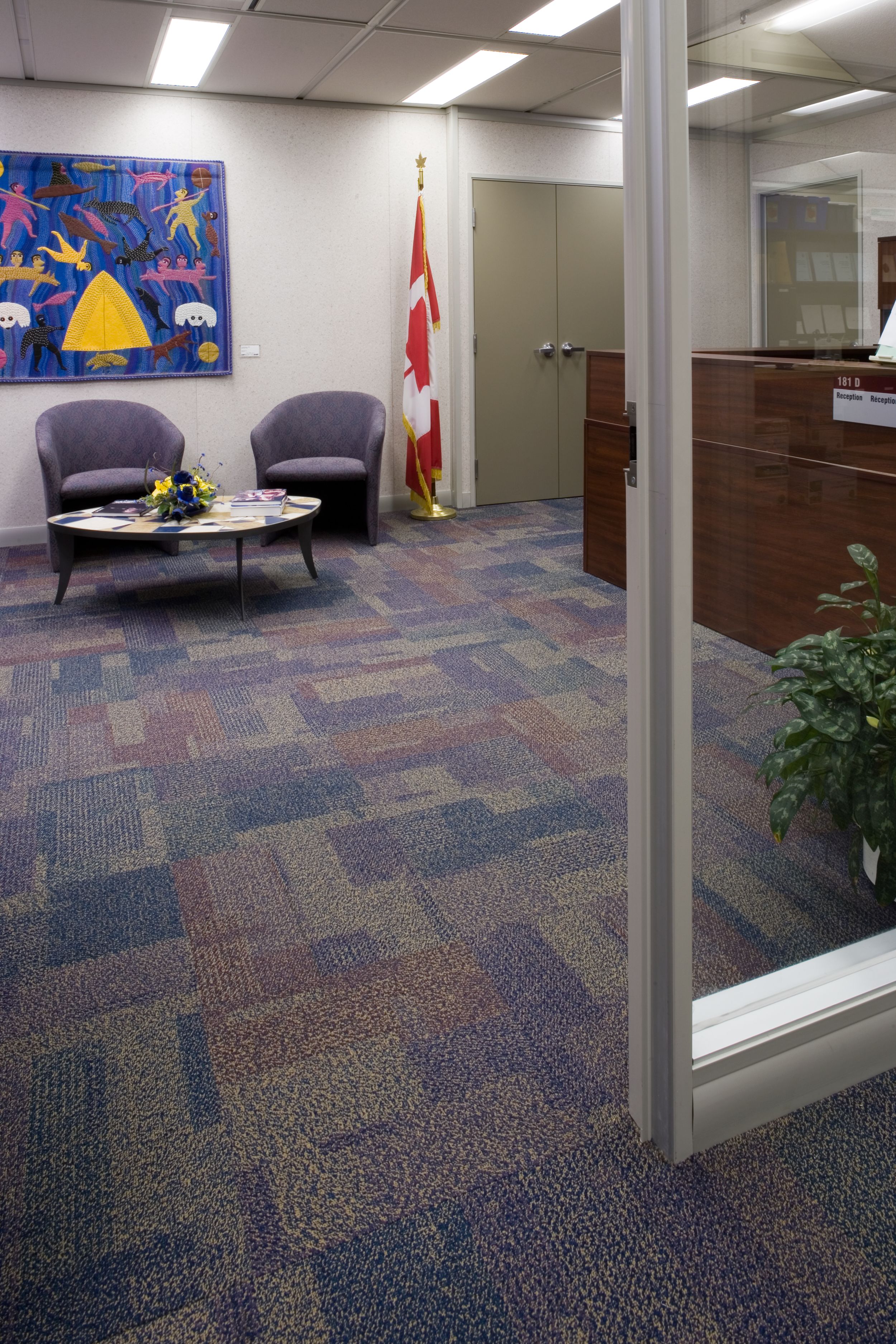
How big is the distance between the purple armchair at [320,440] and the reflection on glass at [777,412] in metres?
4.18

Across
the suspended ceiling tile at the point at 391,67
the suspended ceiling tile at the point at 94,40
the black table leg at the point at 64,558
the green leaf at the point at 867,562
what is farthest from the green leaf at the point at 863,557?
the suspended ceiling tile at the point at 391,67

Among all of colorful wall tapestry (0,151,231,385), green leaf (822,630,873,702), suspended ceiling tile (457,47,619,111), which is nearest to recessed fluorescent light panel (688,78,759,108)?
→ green leaf (822,630,873,702)

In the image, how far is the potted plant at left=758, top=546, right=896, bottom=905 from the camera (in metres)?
1.74

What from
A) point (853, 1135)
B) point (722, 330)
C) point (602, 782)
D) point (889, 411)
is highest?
point (722, 330)

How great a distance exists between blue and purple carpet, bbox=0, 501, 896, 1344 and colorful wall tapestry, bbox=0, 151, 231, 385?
3128mm

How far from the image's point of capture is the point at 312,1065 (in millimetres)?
1813

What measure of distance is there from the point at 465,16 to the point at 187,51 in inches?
55.2

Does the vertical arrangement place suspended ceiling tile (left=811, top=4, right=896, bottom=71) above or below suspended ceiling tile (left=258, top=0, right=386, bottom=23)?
below

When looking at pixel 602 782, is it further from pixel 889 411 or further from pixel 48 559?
pixel 48 559

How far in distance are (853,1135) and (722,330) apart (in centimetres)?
120

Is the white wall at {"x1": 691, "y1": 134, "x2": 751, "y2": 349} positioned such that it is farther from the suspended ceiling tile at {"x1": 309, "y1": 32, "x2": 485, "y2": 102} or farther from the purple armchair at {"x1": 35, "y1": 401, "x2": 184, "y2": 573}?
the purple armchair at {"x1": 35, "y1": 401, "x2": 184, "y2": 573}

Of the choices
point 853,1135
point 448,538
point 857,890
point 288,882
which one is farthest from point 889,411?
point 448,538

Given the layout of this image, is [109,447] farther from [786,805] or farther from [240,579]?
[786,805]

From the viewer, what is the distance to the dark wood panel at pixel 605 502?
4.75 m
